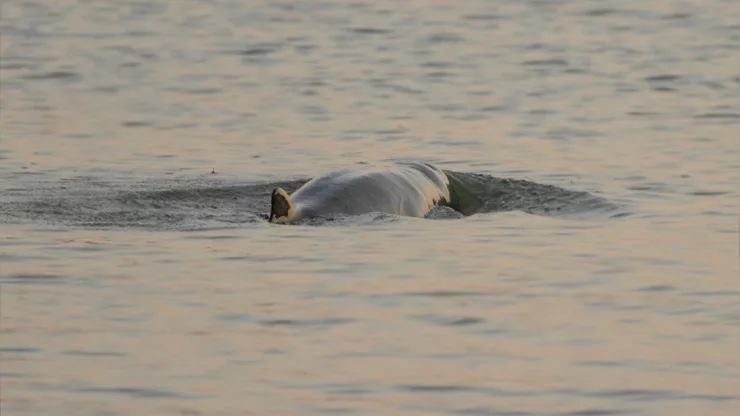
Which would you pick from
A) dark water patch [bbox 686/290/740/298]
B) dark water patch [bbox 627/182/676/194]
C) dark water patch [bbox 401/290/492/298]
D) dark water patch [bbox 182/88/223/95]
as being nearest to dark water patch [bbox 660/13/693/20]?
dark water patch [bbox 182/88/223/95]

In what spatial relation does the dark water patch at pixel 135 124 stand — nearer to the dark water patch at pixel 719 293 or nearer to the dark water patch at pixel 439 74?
the dark water patch at pixel 439 74

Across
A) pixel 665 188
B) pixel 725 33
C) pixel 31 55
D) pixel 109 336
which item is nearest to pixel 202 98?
pixel 31 55

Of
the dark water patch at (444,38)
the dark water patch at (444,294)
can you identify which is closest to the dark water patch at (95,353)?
the dark water patch at (444,294)

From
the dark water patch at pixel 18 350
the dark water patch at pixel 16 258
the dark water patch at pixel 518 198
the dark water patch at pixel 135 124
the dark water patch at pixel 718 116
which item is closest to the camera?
the dark water patch at pixel 18 350

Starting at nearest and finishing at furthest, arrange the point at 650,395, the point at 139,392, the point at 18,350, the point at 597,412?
the point at 597,412 < the point at 139,392 < the point at 650,395 < the point at 18,350

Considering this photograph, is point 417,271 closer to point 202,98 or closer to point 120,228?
point 120,228

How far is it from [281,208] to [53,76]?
1250 centimetres

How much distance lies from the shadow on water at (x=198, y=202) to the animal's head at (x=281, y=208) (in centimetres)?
28

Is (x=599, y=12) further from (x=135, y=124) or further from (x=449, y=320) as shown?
(x=449, y=320)

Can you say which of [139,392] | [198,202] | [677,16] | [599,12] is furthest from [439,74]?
[139,392]

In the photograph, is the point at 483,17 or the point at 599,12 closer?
the point at 483,17

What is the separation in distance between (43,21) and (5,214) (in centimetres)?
1834

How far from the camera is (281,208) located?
16.1 m

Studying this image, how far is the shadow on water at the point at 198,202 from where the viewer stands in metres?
16.9
